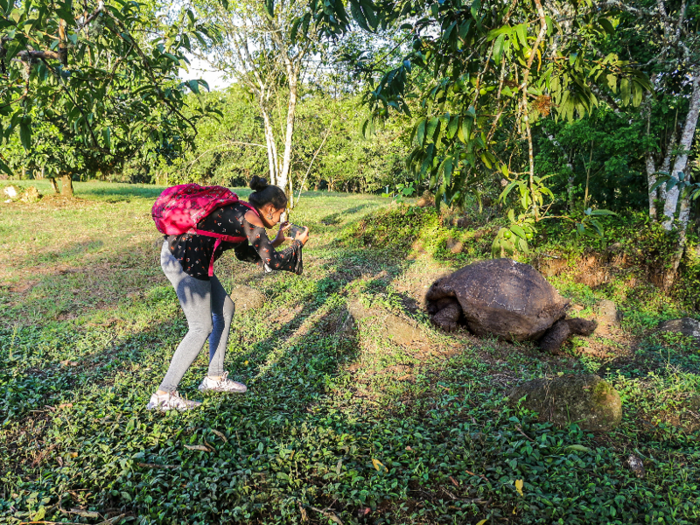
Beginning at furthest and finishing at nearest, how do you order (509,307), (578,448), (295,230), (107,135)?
1. (509,307)
2. (295,230)
3. (578,448)
4. (107,135)

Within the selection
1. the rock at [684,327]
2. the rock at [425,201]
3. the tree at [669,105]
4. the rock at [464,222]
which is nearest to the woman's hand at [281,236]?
the rock at [684,327]

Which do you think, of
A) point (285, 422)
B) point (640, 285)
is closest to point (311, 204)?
point (640, 285)

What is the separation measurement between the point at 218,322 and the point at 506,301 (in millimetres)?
3257

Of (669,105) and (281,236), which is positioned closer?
(281,236)

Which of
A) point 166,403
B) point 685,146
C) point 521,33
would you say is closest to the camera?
point 521,33

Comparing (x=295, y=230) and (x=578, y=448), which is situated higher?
(x=295, y=230)

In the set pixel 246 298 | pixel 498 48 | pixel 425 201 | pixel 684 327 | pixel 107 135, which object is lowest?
pixel 684 327

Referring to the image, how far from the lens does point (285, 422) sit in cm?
338

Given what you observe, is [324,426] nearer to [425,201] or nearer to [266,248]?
[266,248]

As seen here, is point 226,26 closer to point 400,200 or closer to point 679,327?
point 400,200

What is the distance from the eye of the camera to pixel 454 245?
9.85m

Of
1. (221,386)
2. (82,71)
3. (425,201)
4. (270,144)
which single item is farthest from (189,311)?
(425,201)

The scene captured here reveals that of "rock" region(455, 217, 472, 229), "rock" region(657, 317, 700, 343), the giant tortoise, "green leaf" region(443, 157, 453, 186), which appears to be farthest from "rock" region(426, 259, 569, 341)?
"rock" region(455, 217, 472, 229)

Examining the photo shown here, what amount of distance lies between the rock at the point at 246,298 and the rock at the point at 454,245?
4802 mm
